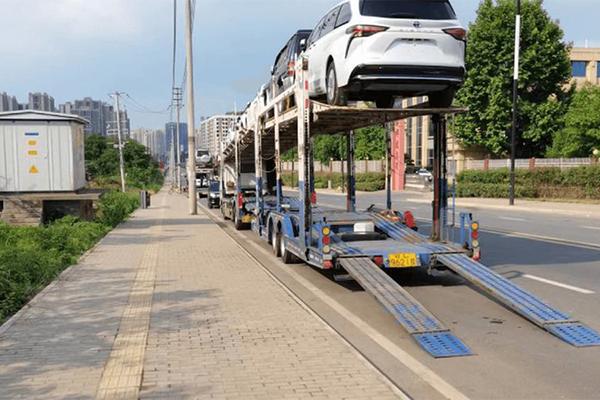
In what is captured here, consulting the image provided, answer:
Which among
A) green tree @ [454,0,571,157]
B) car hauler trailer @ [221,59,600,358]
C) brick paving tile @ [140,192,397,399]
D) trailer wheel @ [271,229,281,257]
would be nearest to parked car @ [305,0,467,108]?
car hauler trailer @ [221,59,600,358]

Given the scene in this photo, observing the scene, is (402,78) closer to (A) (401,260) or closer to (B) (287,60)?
(A) (401,260)

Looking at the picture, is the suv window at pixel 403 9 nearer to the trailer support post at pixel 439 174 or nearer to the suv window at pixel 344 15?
the suv window at pixel 344 15

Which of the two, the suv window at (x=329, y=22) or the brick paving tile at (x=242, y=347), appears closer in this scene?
the brick paving tile at (x=242, y=347)

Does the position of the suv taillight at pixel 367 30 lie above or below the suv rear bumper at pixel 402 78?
above

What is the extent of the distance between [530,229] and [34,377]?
1605 centimetres

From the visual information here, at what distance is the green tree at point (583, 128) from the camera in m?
34.9

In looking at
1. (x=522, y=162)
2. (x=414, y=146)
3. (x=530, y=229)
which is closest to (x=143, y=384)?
(x=530, y=229)

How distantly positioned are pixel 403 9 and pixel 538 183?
29374mm

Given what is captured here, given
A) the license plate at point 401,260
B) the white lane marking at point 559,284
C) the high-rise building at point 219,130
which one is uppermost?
the high-rise building at point 219,130

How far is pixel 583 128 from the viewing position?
35938 mm

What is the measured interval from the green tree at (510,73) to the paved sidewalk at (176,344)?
35702mm

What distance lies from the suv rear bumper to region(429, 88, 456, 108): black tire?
0.39m

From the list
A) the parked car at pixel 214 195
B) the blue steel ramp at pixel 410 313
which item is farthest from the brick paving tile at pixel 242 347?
the parked car at pixel 214 195

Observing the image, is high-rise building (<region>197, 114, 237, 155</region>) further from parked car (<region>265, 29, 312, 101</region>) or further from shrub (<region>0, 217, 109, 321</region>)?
shrub (<region>0, 217, 109, 321</region>)
